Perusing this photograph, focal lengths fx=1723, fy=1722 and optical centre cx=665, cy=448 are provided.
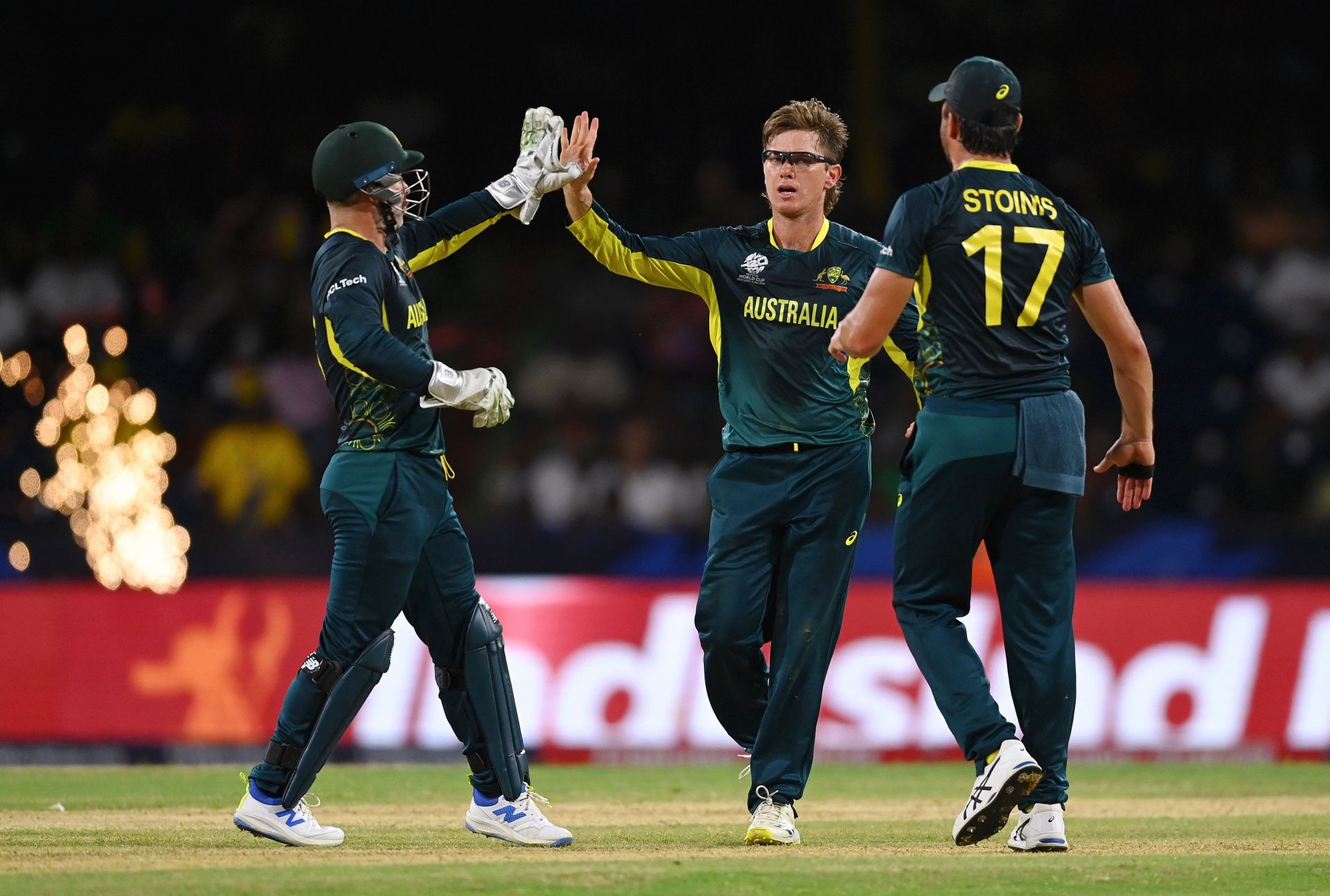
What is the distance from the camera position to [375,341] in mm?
5391

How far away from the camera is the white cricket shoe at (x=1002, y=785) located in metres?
5.11

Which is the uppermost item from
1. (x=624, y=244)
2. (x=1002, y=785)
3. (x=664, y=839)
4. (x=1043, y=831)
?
(x=624, y=244)

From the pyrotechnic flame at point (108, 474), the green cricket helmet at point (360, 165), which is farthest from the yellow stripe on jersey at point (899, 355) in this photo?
the pyrotechnic flame at point (108, 474)

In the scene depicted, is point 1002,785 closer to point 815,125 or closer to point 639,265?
point 639,265

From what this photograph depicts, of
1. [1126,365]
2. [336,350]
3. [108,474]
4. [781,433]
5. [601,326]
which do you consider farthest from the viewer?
[601,326]

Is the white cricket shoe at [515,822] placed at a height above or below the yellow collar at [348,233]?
below

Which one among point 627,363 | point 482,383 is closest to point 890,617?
point 627,363

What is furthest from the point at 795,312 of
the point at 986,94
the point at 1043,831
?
the point at 1043,831

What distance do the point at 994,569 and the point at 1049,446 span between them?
1.46ft

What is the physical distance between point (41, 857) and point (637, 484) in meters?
7.18

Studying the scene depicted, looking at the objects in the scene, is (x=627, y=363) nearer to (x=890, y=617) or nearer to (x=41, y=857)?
(x=890, y=617)

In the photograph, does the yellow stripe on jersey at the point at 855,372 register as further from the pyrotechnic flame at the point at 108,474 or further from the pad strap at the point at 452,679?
the pyrotechnic flame at the point at 108,474

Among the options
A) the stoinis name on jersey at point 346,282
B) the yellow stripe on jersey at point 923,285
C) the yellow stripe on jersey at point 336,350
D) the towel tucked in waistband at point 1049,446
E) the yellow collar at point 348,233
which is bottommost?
the towel tucked in waistband at point 1049,446

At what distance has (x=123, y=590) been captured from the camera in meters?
10.2
